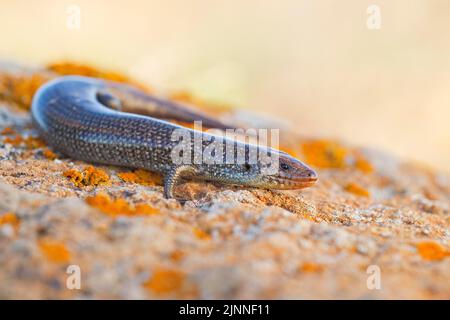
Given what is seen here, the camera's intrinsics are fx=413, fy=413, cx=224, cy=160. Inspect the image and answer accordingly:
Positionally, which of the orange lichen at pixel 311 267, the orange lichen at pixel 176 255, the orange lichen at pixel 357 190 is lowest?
the orange lichen at pixel 311 267

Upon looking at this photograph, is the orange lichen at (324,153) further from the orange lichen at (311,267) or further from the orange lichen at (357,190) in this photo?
the orange lichen at (311,267)

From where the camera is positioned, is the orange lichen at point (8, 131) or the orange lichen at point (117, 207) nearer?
the orange lichen at point (117, 207)

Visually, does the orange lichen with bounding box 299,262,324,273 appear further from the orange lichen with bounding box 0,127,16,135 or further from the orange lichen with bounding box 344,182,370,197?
the orange lichen with bounding box 0,127,16,135

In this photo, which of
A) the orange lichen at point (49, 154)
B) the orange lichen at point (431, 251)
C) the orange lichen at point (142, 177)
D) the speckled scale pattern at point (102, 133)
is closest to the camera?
the orange lichen at point (431, 251)

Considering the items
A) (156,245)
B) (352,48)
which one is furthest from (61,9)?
(156,245)

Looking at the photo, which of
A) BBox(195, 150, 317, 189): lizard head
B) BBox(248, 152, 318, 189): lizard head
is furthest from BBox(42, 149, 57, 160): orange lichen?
BBox(248, 152, 318, 189): lizard head

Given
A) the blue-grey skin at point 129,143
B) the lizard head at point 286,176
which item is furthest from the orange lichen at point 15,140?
the lizard head at point 286,176

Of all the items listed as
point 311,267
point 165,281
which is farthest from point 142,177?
point 311,267

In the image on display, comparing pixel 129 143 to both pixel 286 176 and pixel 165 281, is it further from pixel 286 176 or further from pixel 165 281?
pixel 165 281
